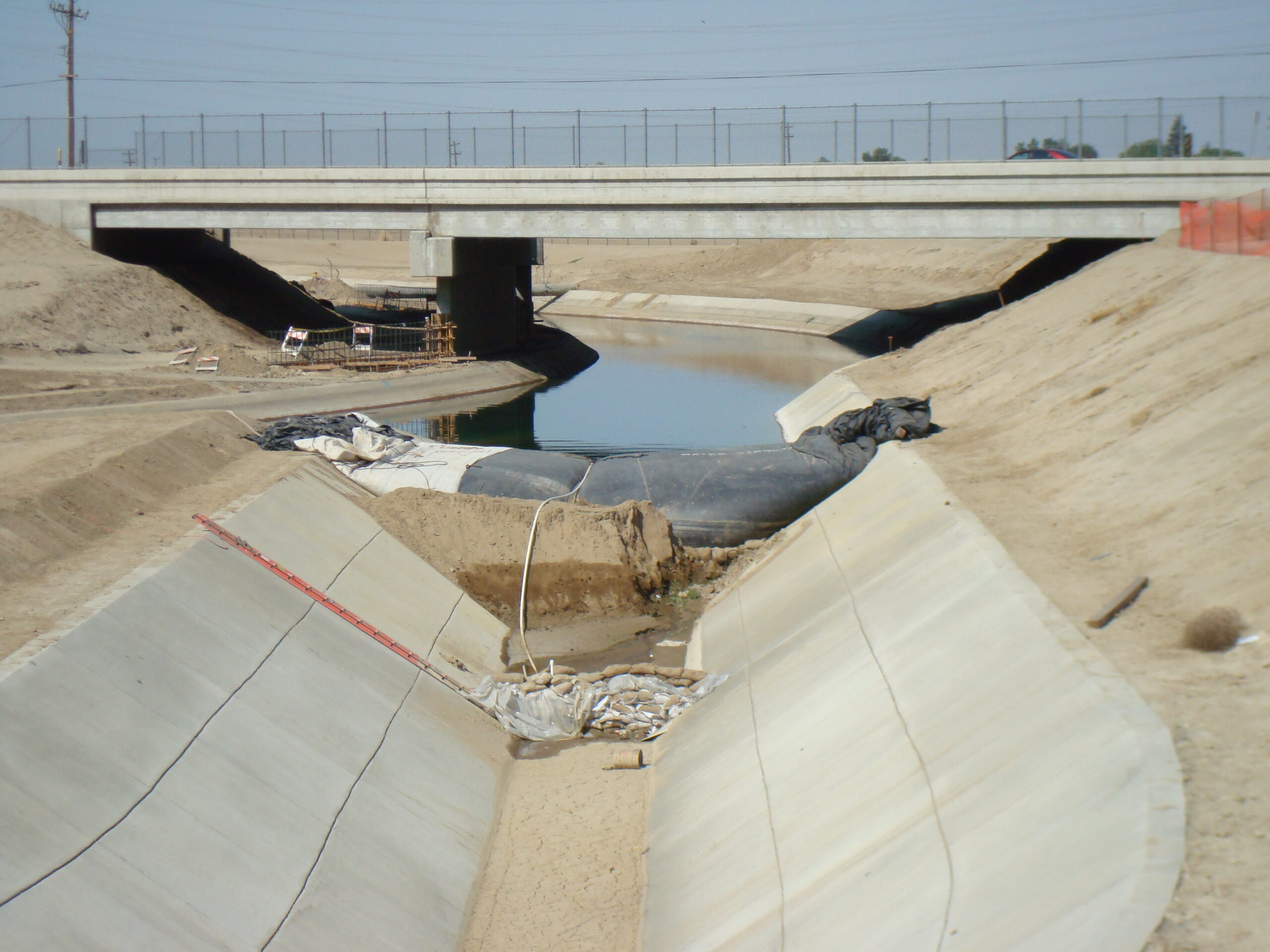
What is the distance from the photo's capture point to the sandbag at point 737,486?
18.0m

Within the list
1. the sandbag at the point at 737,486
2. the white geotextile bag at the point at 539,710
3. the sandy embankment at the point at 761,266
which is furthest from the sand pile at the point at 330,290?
the white geotextile bag at the point at 539,710

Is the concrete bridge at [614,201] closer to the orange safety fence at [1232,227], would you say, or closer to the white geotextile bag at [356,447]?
the orange safety fence at [1232,227]

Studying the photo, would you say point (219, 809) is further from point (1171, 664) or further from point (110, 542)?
point (1171, 664)

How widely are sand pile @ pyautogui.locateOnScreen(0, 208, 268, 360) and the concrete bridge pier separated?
24.1 feet

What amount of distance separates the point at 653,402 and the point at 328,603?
2823 centimetres

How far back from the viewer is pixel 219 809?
27.2 feet

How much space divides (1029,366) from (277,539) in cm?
1547

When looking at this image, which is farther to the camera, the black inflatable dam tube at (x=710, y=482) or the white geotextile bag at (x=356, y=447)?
the white geotextile bag at (x=356, y=447)

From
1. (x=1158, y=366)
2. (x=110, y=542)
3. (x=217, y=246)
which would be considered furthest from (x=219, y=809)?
(x=217, y=246)

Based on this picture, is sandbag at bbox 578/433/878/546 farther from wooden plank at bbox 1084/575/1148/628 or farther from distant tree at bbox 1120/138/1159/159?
distant tree at bbox 1120/138/1159/159

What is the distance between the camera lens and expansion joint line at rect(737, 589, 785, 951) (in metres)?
7.60

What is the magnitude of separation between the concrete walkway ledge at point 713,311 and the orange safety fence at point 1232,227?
30493 millimetres

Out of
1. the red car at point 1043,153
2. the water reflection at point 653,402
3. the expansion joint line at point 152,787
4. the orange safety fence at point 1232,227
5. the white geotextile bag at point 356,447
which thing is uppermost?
the red car at point 1043,153

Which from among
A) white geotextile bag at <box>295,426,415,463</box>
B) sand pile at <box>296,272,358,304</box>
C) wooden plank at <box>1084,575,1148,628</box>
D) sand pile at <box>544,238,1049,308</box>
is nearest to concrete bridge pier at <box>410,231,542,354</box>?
sand pile at <box>296,272,358,304</box>
